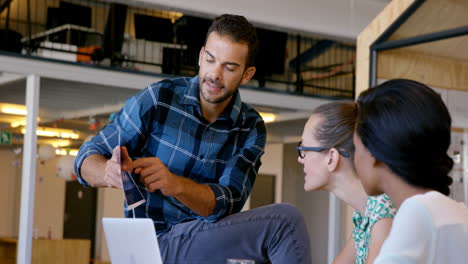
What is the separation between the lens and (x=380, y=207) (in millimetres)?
1772

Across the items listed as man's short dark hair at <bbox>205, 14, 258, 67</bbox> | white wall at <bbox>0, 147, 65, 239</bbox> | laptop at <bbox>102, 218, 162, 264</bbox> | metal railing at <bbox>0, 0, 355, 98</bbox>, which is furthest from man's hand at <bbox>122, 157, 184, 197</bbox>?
white wall at <bbox>0, 147, 65, 239</bbox>

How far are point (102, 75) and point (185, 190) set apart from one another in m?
6.03

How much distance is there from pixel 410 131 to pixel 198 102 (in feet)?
4.44

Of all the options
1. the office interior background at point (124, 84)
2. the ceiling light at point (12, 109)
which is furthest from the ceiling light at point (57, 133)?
the ceiling light at point (12, 109)

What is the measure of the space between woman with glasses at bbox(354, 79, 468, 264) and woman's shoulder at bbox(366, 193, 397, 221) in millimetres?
463

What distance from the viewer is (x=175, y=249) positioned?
7.49 feet

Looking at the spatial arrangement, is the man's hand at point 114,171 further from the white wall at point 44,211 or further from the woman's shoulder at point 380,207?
the white wall at point 44,211

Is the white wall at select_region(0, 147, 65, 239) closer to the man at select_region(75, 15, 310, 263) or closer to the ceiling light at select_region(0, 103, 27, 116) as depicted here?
the ceiling light at select_region(0, 103, 27, 116)

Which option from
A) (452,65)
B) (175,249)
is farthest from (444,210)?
(452,65)

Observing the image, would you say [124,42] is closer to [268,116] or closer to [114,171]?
[268,116]

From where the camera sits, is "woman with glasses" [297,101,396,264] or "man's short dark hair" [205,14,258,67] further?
"man's short dark hair" [205,14,258,67]

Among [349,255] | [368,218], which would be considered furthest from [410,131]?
[349,255]

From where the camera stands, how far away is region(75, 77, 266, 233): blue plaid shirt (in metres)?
2.38

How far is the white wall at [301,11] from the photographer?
6793 mm
